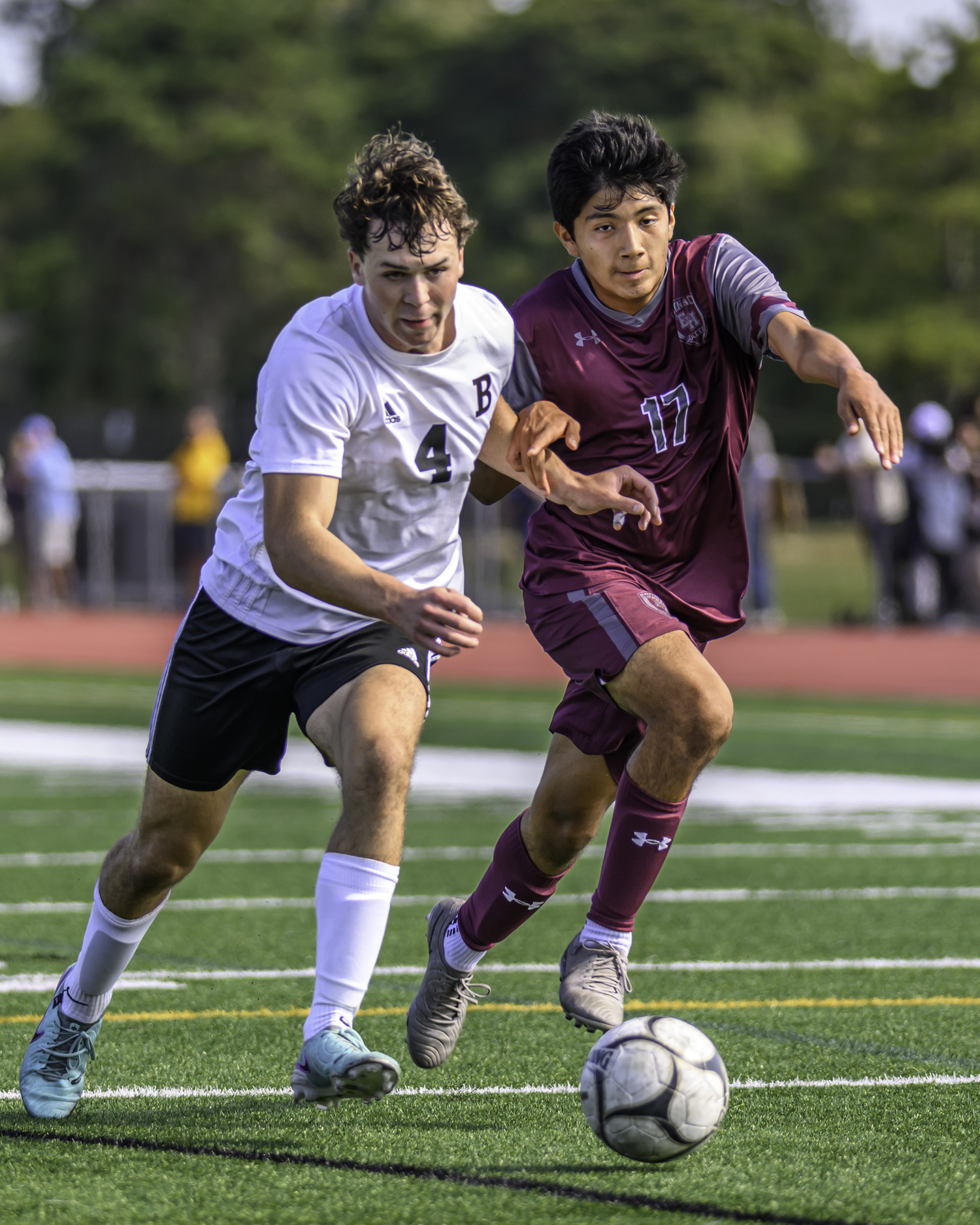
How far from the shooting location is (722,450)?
542 cm

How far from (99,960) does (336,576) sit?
1.17m

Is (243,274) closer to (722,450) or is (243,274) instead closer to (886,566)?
(886,566)

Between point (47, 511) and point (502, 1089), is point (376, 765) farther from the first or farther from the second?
point (47, 511)

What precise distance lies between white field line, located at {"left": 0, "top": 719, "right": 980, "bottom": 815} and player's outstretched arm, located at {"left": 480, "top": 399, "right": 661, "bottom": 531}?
5.69 meters

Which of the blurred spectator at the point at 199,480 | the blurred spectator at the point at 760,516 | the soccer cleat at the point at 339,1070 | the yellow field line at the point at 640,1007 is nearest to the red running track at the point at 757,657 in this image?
the blurred spectator at the point at 760,516

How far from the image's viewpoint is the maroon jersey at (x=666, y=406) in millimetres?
5344

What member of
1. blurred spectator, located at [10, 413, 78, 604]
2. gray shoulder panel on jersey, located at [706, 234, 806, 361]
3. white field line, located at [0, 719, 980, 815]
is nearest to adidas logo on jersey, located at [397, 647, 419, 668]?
gray shoulder panel on jersey, located at [706, 234, 806, 361]

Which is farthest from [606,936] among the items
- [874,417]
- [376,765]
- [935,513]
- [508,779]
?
[935,513]

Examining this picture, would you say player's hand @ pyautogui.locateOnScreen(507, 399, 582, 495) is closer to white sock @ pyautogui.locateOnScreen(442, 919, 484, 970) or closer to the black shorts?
the black shorts

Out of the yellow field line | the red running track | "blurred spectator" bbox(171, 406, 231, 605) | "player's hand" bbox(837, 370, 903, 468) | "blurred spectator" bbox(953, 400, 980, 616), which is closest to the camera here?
"player's hand" bbox(837, 370, 903, 468)

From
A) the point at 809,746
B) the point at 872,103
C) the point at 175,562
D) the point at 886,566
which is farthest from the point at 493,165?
the point at 809,746

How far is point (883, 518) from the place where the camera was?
70.7 ft

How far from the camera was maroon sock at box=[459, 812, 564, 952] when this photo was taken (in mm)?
5227

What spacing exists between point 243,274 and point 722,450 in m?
53.6
